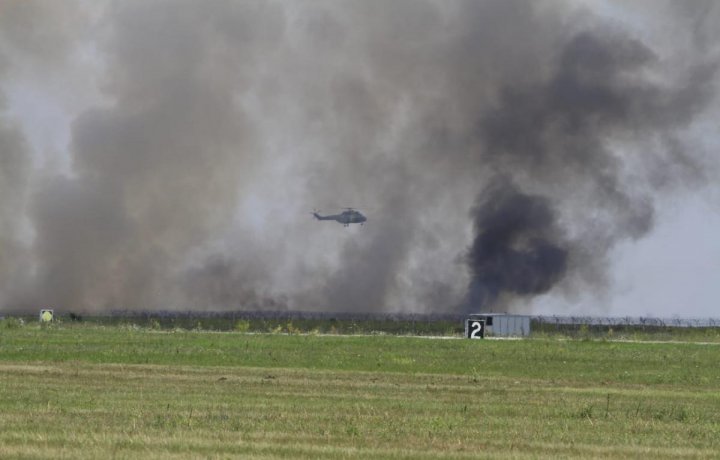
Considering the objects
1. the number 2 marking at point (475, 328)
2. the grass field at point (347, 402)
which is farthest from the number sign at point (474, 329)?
the grass field at point (347, 402)

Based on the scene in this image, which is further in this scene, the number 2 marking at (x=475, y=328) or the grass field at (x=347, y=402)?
the number 2 marking at (x=475, y=328)

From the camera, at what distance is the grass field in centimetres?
2511

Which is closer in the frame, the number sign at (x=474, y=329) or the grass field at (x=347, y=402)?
the grass field at (x=347, y=402)

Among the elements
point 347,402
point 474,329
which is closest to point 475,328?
point 474,329

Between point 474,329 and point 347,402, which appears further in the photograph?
point 474,329

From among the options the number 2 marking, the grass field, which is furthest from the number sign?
the grass field

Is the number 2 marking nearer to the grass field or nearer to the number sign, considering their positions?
A: the number sign

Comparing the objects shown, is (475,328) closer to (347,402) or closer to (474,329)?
(474,329)

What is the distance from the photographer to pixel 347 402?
116ft

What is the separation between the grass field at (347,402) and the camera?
82.4ft

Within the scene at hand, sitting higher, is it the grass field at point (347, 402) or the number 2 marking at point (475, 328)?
the number 2 marking at point (475, 328)

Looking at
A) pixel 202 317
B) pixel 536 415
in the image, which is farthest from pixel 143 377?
pixel 202 317

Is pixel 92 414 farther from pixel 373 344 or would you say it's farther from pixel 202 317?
pixel 202 317

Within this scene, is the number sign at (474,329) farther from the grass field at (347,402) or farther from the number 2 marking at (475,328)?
the grass field at (347,402)
